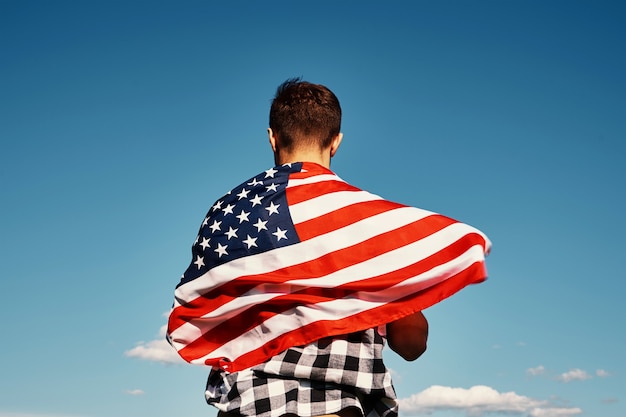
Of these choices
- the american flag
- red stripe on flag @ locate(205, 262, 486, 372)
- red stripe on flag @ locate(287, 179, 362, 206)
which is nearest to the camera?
red stripe on flag @ locate(205, 262, 486, 372)

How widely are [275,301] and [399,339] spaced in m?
0.84

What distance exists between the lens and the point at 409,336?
489 centimetres

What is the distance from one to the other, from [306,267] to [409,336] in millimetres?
803

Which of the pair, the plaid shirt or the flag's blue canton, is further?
the flag's blue canton

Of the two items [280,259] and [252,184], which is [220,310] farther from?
[252,184]

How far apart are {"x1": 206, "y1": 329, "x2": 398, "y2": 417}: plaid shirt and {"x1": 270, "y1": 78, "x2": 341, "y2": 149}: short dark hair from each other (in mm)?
1453

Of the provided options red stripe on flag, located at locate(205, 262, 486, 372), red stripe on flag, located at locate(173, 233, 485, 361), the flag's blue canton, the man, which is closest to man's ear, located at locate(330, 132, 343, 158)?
the man

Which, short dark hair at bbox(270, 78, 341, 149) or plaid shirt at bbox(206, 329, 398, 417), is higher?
short dark hair at bbox(270, 78, 341, 149)

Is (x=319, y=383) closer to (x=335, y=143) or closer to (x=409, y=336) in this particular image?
(x=409, y=336)

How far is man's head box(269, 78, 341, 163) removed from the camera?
17.5 feet

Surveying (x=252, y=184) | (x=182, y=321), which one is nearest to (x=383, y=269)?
(x=252, y=184)

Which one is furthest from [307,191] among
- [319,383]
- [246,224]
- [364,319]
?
[319,383]

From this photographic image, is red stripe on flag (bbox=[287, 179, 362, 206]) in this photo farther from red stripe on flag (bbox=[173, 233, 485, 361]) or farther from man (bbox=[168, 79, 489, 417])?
red stripe on flag (bbox=[173, 233, 485, 361])

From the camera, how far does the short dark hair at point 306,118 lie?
17.5 ft
